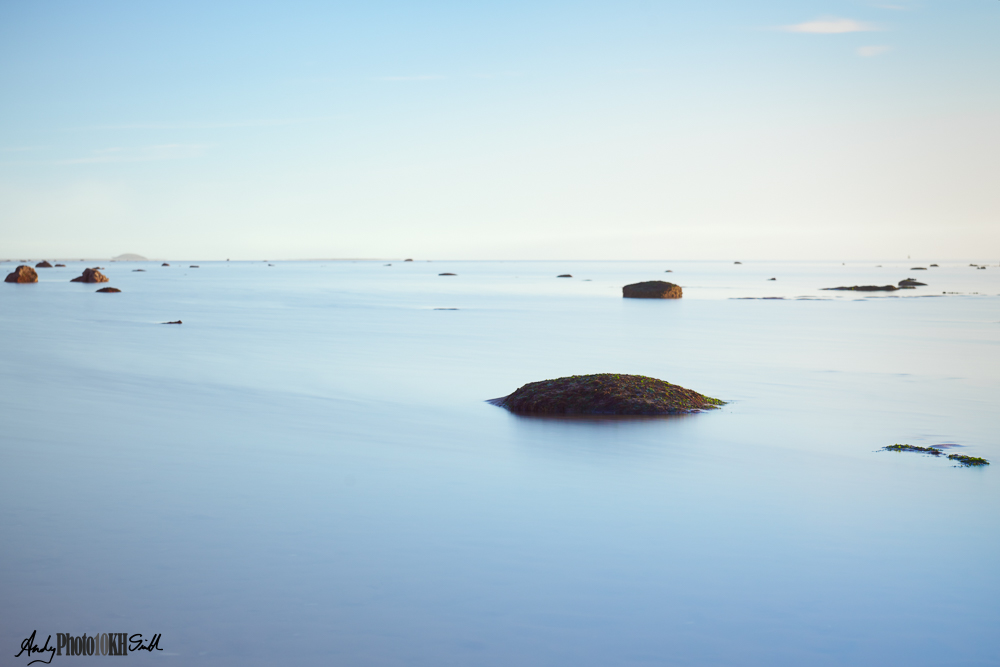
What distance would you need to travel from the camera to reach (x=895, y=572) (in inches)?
288

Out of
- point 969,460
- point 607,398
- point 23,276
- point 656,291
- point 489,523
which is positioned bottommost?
point 656,291

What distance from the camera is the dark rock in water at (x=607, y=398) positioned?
1477 cm

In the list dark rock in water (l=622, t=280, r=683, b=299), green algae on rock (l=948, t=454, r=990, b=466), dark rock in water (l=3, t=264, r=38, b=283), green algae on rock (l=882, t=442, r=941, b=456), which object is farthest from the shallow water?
dark rock in water (l=3, t=264, r=38, b=283)

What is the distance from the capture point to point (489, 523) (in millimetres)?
8688

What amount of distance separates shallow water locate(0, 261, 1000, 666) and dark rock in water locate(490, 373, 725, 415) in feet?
1.52

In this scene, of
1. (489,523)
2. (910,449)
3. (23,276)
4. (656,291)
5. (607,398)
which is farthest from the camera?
(23,276)

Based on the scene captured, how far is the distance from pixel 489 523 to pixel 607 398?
662 cm

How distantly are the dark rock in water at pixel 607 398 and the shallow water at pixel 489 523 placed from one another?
463 mm

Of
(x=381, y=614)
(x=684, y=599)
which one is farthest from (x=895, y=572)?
(x=381, y=614)

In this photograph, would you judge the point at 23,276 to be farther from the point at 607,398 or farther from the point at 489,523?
the point at 489,523

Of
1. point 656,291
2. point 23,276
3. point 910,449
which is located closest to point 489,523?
point 910,449

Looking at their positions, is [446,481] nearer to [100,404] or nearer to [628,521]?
[628,521]

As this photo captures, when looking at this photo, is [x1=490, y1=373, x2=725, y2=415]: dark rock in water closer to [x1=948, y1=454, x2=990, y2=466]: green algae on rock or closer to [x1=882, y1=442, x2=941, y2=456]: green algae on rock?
[x1=882, y1=442, x2=941, y2=456]: green algae on rock

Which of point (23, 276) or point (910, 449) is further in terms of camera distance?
point (23, 276)
